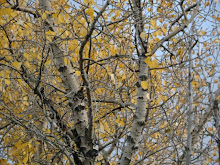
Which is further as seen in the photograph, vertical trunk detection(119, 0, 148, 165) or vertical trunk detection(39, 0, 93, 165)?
vertical trunk detection(39, 0, 93, 165)

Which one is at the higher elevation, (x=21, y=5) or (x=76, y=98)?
(x=21, y=5)

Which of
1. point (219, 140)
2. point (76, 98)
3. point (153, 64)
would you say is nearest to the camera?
point (153, 64)

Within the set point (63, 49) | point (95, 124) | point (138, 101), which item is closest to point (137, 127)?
point (138, 101)

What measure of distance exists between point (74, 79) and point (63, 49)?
18.0 inches

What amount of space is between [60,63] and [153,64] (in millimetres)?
1447

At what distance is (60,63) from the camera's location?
3641 mm

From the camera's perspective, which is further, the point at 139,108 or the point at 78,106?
the point at 78,106

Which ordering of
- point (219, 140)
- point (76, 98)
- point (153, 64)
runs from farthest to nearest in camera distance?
point (76, 98), point (219, 140), point (153, 64)

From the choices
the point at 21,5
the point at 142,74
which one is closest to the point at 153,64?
the point at 142,74

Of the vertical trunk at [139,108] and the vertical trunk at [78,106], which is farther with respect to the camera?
the vertical trunk at [78,106]

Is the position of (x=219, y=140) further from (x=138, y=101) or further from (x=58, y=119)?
(x=58, y=119)

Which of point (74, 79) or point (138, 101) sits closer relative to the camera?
point (138, 101)

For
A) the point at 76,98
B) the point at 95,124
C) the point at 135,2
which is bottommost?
the point at 95,124

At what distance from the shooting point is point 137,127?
341 cm
